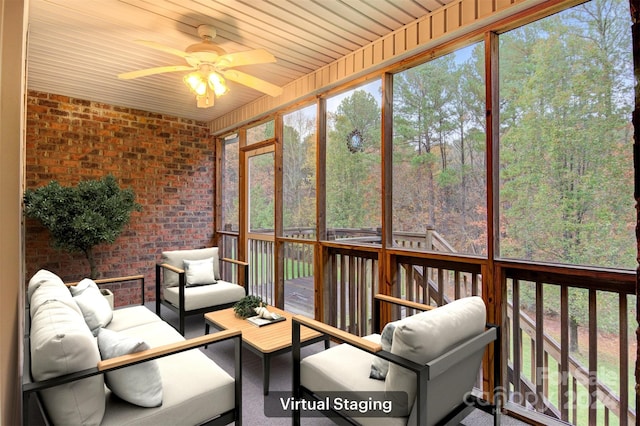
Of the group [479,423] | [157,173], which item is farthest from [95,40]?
[479,423]

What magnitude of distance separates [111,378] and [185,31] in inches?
99.5

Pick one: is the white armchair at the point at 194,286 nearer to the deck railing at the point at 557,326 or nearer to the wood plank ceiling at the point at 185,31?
the deck railing at the point at 557,326

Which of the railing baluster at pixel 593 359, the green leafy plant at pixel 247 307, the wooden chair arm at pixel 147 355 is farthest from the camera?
the green leafy plant at pixel 247 307

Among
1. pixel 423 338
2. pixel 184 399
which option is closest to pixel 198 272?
pixel 184 399

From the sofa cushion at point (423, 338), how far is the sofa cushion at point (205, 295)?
2.60m

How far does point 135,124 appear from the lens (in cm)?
472

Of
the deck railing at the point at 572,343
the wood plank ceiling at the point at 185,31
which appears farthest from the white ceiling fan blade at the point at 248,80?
the deck railing at the point at 572,343

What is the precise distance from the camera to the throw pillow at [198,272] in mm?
3920

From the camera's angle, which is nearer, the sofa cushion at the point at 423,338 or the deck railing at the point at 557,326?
the sofa cushion at the point at 423,338

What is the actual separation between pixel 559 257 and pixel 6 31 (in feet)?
A: 10.0

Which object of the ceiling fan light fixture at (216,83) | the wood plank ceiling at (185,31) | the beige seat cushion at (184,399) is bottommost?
the beige seat cushion at (184,399)

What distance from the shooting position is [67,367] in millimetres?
1330

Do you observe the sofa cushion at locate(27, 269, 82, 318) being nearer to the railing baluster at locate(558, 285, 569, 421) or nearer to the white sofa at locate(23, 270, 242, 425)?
the white sofa at locate(23, 270, 242, 425)

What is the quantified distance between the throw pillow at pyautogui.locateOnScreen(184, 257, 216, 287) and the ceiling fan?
2031mm
